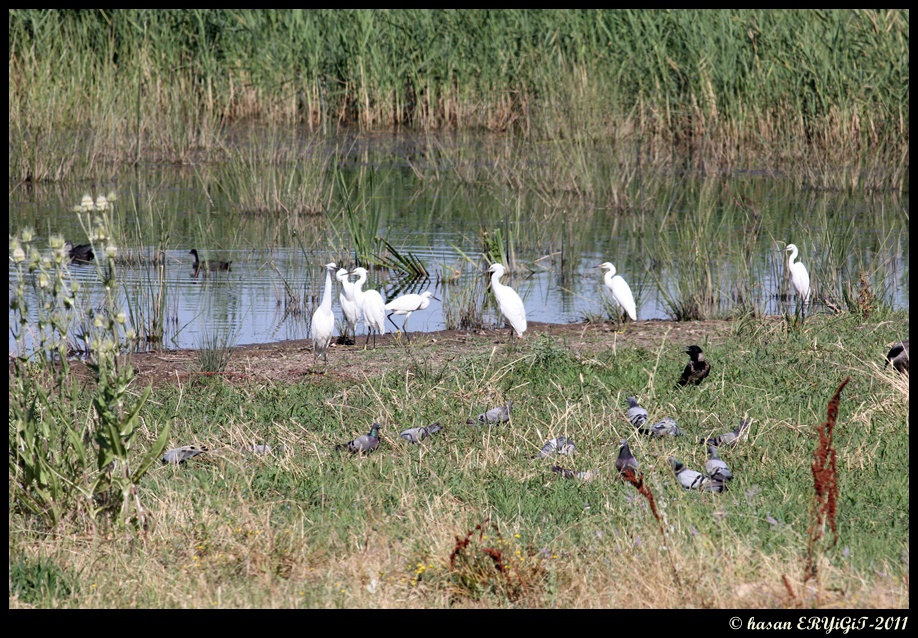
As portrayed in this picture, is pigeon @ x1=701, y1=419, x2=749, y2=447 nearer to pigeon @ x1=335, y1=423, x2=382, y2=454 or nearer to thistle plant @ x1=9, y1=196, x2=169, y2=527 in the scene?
pigeon @ x1=335, y1=423, x2=382, y2=454

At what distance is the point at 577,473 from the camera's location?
499 cm

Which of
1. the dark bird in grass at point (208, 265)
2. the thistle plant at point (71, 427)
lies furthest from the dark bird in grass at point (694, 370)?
the dark bird in grass at point (208, 265)

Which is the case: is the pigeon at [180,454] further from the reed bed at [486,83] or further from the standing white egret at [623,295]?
the reed bed at [486,83]

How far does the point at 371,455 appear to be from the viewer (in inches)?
210

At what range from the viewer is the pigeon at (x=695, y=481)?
4723mm

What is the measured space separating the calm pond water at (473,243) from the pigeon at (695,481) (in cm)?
405

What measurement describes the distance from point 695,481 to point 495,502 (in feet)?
2.63

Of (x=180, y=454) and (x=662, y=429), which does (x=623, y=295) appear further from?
(x=180, y=454)

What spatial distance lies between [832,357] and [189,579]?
4.42m

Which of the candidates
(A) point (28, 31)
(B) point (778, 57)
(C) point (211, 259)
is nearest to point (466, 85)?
(B) point (778, 57)

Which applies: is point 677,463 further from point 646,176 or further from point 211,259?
point 646,176

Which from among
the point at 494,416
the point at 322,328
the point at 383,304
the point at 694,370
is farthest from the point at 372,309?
the point at 494,416

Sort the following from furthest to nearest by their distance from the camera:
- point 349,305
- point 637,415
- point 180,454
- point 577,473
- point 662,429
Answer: point 349,305
point 637,415
point 662,429
point 180,454
point 577,473

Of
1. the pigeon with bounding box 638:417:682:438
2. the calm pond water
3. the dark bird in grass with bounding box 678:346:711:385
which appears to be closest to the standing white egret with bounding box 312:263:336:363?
the calm pond water
